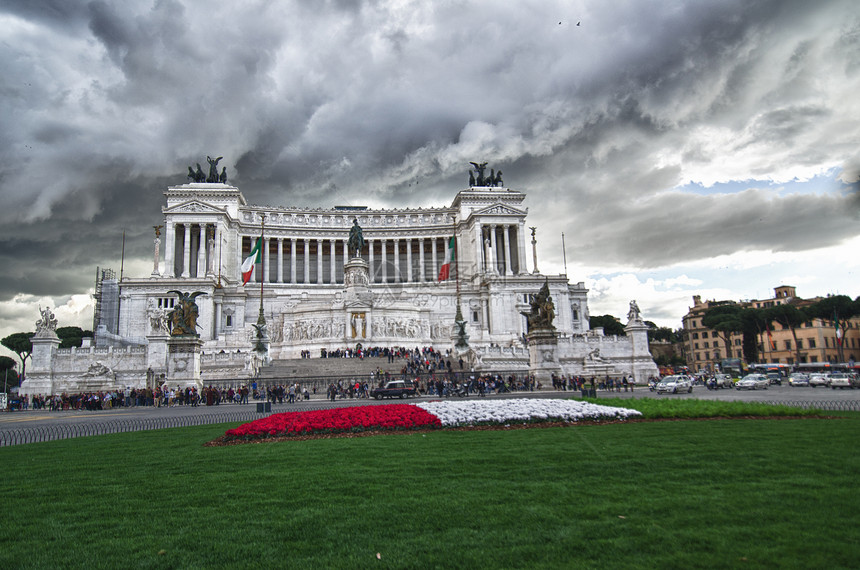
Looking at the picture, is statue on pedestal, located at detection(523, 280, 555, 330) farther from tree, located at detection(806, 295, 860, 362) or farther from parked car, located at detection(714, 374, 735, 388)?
tree, located at detection(806, 295, 860, 362)

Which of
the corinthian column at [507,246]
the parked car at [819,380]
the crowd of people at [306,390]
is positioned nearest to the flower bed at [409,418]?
the crowd of people at [306,390]

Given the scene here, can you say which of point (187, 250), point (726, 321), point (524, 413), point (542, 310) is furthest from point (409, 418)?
point (726, 321)

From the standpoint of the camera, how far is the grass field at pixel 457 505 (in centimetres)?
600

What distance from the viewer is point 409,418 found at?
671 inches

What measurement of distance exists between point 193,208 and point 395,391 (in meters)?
60.8

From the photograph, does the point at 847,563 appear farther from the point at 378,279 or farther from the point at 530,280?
the point at 378,279

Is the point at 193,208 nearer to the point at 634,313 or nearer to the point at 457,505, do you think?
the point at 634,313

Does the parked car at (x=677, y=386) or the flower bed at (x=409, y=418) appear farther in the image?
the parked car at (x=677, y=386)

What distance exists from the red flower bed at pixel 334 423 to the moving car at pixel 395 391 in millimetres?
16672

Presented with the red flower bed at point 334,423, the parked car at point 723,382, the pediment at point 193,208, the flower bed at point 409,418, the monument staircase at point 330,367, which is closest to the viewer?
the red flower bed at point 334,423

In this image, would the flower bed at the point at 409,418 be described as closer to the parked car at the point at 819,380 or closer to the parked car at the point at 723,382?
the parked car at the point at 723,382

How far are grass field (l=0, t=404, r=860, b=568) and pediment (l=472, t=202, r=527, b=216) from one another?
7907cm

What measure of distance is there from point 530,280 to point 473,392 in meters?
40.6

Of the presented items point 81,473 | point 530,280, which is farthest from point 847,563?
point 530,280
